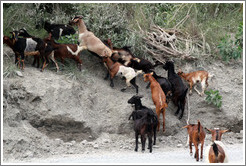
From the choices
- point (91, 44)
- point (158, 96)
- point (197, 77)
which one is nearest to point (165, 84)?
point (158, 96)

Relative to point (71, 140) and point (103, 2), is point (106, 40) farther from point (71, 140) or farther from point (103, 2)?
point (71, 140)

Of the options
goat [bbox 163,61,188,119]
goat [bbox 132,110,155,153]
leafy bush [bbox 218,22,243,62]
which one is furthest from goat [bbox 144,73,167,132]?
leafy bush [bbox 218,22,243,62]

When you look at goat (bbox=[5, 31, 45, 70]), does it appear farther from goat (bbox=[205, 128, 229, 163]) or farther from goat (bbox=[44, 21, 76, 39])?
goat (bbox=[205, 128, 229, 163])

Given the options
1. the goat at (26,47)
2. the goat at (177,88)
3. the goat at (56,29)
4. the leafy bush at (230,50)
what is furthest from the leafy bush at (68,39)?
the leafy bush at (230,50)

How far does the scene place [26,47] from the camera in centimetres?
995

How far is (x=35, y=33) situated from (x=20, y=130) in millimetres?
3288

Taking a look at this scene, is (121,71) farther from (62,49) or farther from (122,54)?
(62,49)

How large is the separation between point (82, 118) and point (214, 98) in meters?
3.26

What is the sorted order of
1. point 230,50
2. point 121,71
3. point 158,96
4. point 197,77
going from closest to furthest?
point 158,96 < point 121,71 < point 197,77 < point 230,50

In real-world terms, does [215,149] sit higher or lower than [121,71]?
lower

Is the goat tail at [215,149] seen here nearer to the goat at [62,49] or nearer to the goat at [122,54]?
the goat at [122,54]

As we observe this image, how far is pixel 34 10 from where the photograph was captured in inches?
467

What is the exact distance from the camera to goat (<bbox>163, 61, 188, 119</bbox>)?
1042 centimetres

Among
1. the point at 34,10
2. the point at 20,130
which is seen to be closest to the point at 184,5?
the point at 34,10
